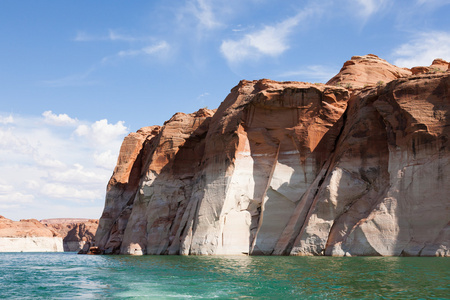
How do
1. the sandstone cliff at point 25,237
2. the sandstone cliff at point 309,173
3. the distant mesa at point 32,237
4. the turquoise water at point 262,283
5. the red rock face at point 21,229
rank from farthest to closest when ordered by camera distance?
the red rock face at point 21,229 < the distant mesa at point 32,237 < the sandstone cliff at point 25,237 < the sandstone cliff at point 309,173 < the turquoise water at point 262,283

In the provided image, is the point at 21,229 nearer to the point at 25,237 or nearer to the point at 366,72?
the point at 25,237

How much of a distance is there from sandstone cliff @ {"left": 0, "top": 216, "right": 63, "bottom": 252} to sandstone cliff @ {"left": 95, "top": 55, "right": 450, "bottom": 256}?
7077 centimetres

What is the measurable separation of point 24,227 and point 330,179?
104907 millimetres

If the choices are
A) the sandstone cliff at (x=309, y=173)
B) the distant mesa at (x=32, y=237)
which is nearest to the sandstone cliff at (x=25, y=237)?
the distant mesa at (x=32, y=237)

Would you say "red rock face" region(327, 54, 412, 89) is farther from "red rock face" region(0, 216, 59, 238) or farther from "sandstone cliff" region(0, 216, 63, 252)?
"red rock face" region(0, 216, 59, 238)

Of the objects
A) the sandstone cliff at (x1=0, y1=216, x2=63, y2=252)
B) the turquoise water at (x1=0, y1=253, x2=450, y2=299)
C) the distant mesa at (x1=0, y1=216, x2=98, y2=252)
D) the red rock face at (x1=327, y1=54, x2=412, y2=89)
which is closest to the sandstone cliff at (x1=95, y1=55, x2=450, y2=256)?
the red rock face at (x1=327, y1=54, x2=412, y2=89)

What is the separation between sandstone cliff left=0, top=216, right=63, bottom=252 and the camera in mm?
115438

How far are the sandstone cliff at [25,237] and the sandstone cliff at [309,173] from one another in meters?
70.8

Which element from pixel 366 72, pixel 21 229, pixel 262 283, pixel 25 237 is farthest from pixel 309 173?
pixel 21 229

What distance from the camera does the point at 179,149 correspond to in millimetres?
53531

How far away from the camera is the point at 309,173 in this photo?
39344 millimetres

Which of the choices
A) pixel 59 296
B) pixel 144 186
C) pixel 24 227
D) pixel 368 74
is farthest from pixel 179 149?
pixel 24 227

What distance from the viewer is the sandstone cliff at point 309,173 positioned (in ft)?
102

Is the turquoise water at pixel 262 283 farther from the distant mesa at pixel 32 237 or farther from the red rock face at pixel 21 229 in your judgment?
the red rock face at pixel 21 229
